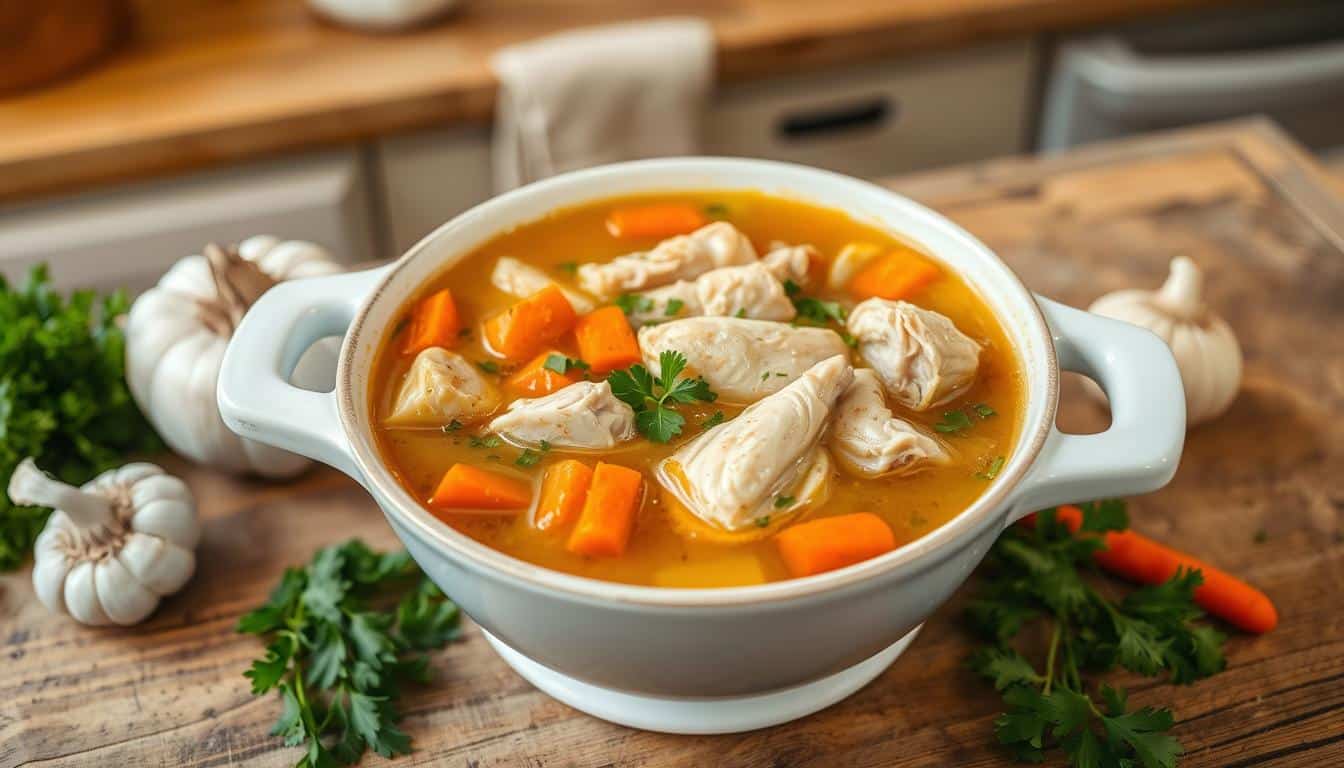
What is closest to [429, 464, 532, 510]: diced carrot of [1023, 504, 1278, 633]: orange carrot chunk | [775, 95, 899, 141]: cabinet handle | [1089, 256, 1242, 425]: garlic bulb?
[1023, 504, 1278, 633]: orange carrot chunk

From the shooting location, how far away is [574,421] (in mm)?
1467

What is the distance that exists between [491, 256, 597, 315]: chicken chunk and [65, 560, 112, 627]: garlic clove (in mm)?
650

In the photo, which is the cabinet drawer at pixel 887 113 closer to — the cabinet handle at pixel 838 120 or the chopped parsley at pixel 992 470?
the cabinet handle at pixel 838 120

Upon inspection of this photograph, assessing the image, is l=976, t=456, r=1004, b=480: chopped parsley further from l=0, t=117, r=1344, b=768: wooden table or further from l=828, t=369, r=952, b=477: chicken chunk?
l=0, t=117, r=1344, b=768: wooden table

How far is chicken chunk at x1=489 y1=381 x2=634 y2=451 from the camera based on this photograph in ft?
4.83

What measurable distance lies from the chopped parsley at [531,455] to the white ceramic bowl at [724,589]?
185 mm

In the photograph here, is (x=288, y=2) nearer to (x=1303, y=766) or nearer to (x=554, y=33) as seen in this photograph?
(x=554, y=33)

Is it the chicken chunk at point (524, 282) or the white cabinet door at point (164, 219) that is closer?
the chicken chunk at point (524, 282)

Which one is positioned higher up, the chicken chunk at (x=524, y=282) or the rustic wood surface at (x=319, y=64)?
the chicken chunk at (x=524, y=282)

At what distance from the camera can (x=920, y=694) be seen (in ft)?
5.00

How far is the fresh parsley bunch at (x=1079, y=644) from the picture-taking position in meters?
1.42

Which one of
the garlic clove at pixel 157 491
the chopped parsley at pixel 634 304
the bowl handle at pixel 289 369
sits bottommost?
the garlic clove at pixel 157 491

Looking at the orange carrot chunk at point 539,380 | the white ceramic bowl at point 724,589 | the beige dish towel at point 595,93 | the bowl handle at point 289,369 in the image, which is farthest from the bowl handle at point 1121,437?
the beige dish towel at point 595,93

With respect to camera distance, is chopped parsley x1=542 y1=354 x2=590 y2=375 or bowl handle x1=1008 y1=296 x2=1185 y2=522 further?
chopped parsley x1=542 y1=354 x2=590 y2=375
